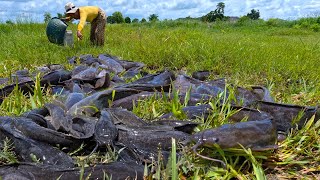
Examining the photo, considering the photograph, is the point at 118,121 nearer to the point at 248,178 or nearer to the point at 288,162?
the point at 248,178

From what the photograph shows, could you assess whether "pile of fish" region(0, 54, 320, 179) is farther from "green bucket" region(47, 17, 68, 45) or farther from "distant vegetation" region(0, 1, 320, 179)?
"green bucket" region(47, 17, 68, 45)

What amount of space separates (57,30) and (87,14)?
2.13ft

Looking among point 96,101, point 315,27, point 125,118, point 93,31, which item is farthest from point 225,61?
point 315,27

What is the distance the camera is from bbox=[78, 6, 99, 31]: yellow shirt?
7074mm

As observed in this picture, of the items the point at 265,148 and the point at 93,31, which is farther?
the point at 93,31

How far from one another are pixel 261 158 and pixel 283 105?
68cm

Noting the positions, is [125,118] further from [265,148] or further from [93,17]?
[93,17]

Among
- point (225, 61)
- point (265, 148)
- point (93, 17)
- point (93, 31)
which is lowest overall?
point (265, 148)

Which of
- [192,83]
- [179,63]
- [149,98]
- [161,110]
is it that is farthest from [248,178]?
[179,63]

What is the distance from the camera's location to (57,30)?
7086 mm

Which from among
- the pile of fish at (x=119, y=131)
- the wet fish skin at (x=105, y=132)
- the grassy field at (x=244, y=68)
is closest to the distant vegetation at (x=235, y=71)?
the grassy field at (x=244, y=68)

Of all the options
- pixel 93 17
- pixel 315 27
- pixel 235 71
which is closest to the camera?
pixel 235 71

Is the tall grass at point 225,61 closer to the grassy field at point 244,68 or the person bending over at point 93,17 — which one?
the grassy field at point 244,68

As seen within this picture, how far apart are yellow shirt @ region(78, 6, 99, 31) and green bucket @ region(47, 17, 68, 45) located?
1.08 ft
